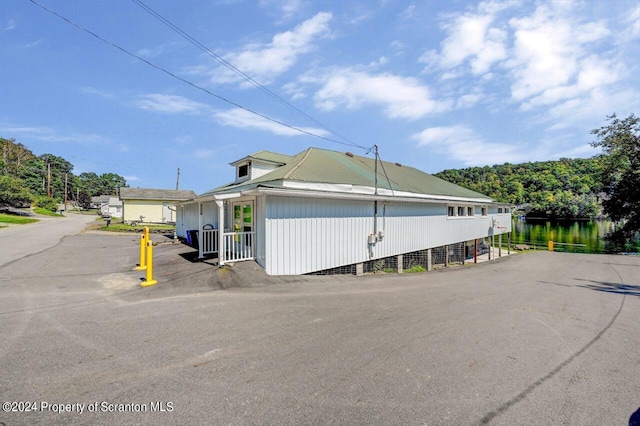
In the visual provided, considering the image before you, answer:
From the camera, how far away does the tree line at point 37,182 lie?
3681 cm

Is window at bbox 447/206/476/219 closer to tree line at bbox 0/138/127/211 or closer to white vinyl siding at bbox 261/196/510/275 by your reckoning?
white vinyl siding at bbox 261/196/510/275

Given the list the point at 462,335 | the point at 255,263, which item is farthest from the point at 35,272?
the point at 462,335

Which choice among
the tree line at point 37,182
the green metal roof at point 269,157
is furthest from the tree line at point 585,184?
the tree line at point 37,182

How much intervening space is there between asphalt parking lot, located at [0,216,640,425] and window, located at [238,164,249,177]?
790 centimetres

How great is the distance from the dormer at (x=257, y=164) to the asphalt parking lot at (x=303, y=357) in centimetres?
739

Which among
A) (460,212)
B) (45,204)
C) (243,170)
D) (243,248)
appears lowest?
(243,248)

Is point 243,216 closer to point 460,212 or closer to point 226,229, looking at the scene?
point 226,229

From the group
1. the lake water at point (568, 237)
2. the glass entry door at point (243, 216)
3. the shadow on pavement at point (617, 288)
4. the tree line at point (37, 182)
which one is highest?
the tree line at point (37, 182)

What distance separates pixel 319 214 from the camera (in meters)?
9.67

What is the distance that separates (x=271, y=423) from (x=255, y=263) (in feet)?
22.4

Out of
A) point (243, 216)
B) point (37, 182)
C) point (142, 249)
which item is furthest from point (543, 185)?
point (37, 182)

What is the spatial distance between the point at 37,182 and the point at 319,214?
77.6 meters

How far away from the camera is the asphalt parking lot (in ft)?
8.66

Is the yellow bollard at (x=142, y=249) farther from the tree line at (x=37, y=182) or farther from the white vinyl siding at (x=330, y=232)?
the tree line at (x=37, y=182)
